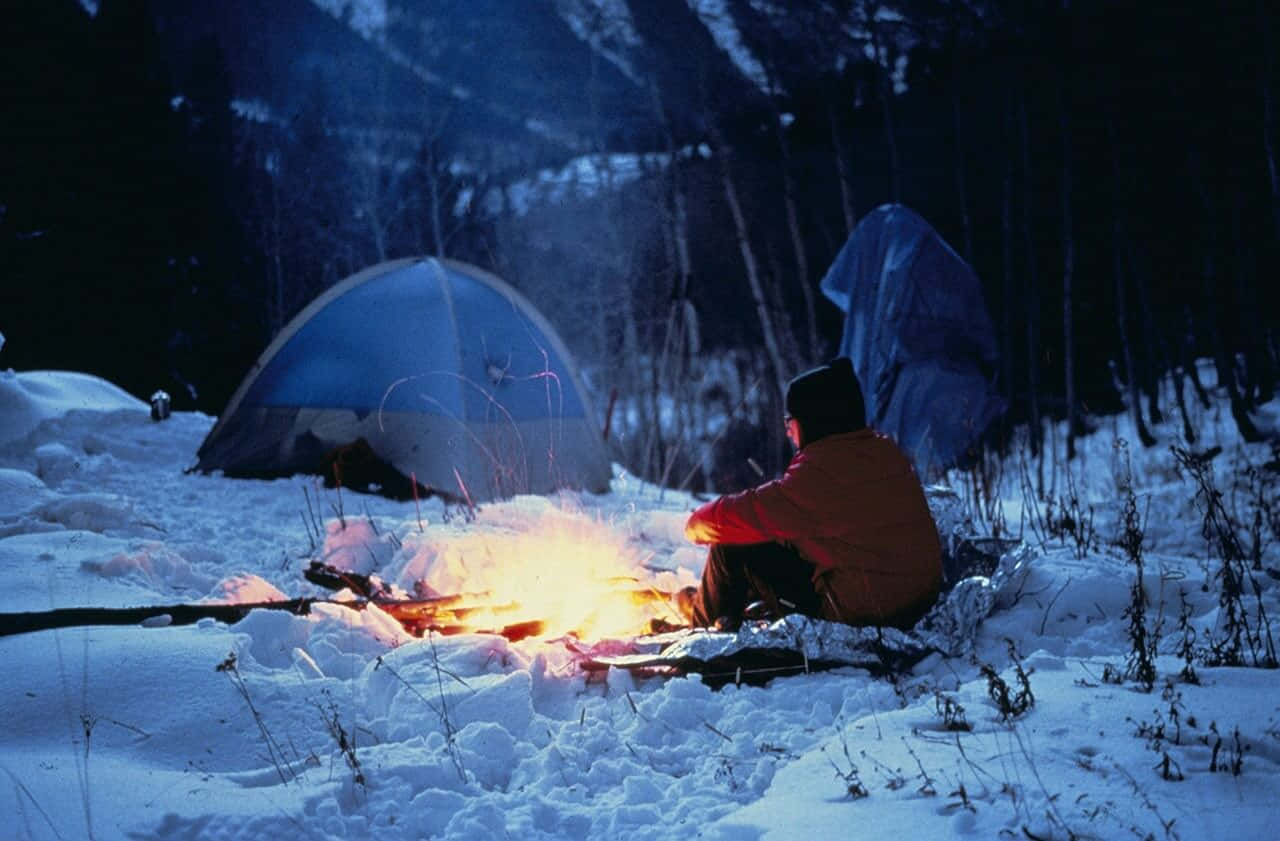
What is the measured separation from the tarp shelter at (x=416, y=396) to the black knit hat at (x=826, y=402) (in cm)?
434

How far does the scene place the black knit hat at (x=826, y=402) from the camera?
3383mm

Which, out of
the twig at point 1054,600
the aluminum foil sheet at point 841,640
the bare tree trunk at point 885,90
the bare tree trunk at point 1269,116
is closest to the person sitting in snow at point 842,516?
the aluminum foil sheet at point 841,640

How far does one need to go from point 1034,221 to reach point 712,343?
7277 millimetres

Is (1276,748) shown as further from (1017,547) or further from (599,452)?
(599,452)

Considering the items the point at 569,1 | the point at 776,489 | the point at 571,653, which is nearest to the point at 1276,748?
the point at 776,489

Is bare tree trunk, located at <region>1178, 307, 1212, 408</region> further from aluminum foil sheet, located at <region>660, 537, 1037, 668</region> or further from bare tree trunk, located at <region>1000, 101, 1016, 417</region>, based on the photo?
aluminum foil sheet, located at <region>660, 537, 1037, 668</region>

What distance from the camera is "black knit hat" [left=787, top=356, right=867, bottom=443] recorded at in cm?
338

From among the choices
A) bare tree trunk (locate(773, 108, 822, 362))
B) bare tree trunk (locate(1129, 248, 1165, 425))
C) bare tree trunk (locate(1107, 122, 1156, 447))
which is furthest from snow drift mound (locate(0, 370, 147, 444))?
bare tree trunk (locate(1129, 248, 1165, 425))

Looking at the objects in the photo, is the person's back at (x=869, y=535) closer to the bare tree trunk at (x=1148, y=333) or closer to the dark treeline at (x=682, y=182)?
the dark treeline at (x=682, y=182)

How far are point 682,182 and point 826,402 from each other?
1377 cm

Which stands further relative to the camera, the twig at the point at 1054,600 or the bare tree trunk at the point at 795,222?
the bare tree trunk at the point at 795,222

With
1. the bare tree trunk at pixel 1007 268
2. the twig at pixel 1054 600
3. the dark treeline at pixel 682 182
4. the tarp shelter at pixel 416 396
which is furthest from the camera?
the bare tree trunk at pixel 1007 268

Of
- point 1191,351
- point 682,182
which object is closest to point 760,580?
point 1191,351

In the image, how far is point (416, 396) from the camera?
7.74 meters
